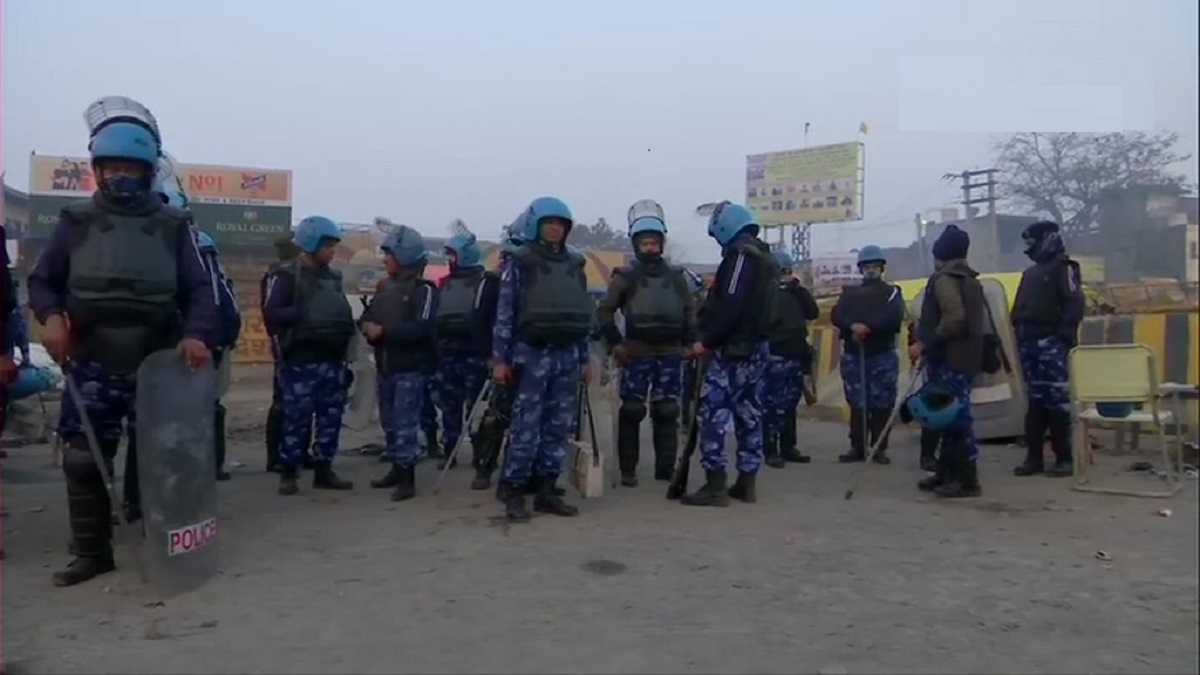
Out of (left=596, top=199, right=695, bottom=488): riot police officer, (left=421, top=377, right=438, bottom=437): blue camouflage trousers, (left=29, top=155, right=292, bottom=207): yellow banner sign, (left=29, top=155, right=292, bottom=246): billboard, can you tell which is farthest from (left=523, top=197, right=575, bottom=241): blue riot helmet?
(left=29, top=155, right=292, bottom=207): yellow banner sign

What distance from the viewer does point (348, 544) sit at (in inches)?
224

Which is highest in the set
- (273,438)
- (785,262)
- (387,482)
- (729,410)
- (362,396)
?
(785,262)

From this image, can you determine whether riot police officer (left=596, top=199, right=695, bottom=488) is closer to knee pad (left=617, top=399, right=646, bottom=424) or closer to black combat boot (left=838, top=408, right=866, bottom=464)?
knee pad (left=617, top=399, right=646, bottom=424)

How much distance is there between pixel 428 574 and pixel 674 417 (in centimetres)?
332

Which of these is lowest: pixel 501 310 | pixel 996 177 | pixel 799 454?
pixel 799 454

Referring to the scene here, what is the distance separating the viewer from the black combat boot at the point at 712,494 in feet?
22.5

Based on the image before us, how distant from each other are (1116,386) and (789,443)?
2.87m

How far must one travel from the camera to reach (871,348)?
9.36m

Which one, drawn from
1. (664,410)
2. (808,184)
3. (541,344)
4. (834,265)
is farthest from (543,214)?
(808,184)

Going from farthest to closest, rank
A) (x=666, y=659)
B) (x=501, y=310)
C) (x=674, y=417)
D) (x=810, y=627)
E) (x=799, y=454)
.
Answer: (x=799, y=454), (x=674, y=417), (x=501, y=310), (x=810, y=627), (x=666, y=659)

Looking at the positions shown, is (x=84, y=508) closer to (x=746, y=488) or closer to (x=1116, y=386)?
(x=746, y=488)

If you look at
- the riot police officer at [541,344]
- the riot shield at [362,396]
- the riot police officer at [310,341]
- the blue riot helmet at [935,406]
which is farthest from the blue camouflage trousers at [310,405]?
the blue riot helmet at [935,406]

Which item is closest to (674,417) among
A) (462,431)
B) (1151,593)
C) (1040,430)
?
(462,431)

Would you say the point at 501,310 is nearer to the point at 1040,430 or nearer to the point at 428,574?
the point at 428,574
